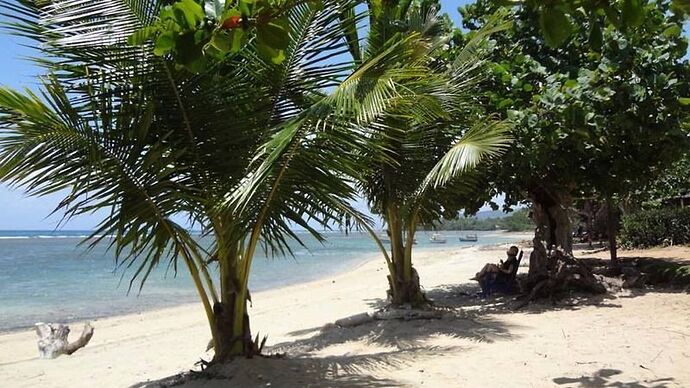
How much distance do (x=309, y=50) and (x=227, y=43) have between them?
125 inches

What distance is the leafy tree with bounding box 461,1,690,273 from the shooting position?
7.25 metres

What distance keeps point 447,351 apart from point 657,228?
1627 centimetres

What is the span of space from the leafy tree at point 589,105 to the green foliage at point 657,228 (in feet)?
32.0

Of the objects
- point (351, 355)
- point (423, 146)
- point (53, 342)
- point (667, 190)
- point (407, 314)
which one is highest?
point (423, 146)

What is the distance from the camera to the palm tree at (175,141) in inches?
154

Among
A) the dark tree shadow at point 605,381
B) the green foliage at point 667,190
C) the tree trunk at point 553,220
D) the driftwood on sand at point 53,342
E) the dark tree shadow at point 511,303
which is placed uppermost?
the green foliage at point 667,190

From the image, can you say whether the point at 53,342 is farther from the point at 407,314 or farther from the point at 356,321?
the point at 407,314

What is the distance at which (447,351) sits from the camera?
17.4ft

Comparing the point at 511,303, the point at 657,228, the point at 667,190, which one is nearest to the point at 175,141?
the point at 511,303

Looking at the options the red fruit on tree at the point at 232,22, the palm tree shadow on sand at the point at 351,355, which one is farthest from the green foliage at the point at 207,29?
the palm tree shadow on sand at the point at 351,355

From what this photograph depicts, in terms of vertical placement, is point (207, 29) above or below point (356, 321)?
above

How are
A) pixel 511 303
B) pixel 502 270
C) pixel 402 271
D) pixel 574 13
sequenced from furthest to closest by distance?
pixel 502 270, pixel 511 303, pixel 402 271, pixel 574 13

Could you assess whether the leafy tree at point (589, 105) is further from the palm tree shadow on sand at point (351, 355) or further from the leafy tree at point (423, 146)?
the palm tree shadow on sand at point (351, 355)

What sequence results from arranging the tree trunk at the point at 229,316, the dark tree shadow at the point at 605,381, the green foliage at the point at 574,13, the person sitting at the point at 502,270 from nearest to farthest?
the green foliage at the point at 574,13, the dark tree shadow at the point at 605,381, the tree trunk at the point at 229,316, the person sitting at the point at 502,270
